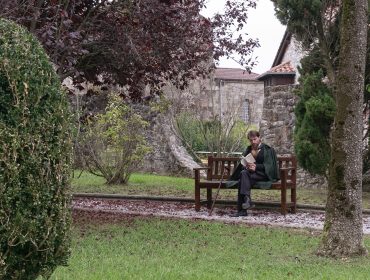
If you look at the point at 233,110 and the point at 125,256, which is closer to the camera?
the point at 125,256

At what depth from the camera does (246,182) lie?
34.2 feet

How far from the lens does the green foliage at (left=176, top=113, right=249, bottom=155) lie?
19406 mm

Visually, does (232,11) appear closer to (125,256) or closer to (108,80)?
(108,80)

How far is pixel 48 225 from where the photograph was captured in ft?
13.4

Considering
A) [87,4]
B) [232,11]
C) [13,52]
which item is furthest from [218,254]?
[232,11]

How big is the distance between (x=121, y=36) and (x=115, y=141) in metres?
6.78

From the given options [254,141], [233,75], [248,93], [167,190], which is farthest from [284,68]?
[254,141]

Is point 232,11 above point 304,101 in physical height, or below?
above

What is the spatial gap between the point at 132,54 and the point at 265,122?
843 centimetres

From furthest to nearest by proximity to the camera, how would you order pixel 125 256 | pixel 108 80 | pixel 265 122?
1. pixel 265 122
2. pixel 108 80
3. pixel 125 256

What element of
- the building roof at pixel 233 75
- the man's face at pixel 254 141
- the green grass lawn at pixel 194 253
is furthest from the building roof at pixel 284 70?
the green grass lawn at pixel 194 253

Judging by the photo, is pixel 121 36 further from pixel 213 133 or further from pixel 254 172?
pixel 213 133

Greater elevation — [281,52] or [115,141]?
[281,52]

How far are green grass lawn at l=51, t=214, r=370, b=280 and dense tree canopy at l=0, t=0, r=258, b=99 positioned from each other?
2.30 metres
